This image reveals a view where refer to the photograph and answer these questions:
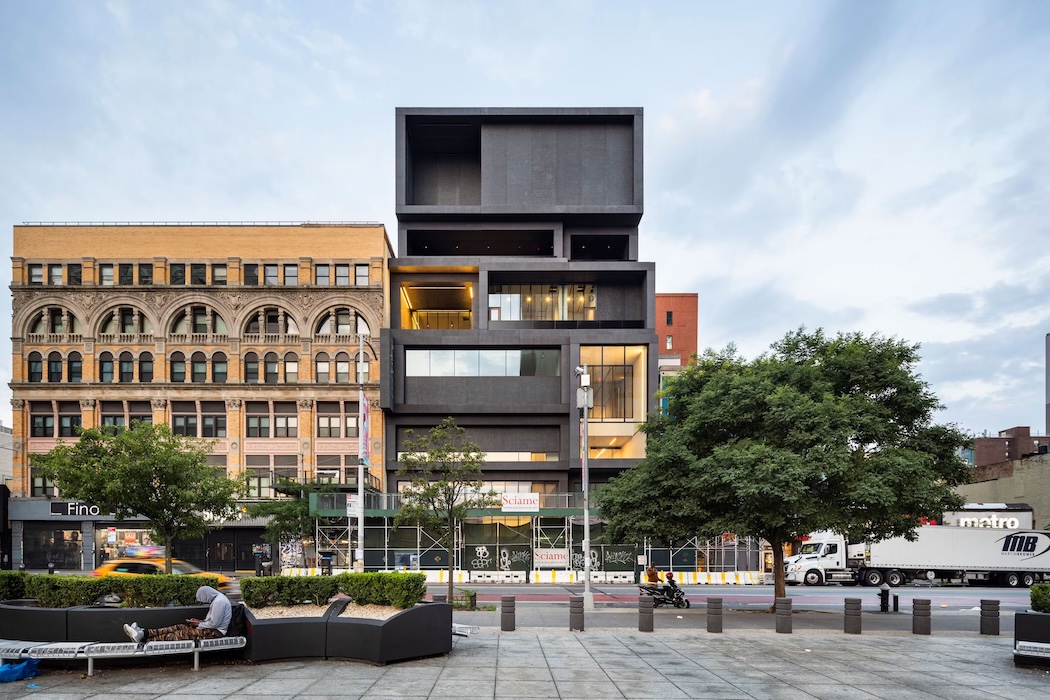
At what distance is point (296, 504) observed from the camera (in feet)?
148

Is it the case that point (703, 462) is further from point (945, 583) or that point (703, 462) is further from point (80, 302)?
point (80, 302)

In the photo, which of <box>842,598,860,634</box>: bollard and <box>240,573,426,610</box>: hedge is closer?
<box>240,573,426,610</box>: hedge

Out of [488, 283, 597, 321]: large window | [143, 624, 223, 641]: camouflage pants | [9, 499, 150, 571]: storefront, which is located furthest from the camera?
[488, 283, 597, 321]: large window

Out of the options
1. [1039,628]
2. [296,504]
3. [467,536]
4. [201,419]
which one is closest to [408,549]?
[467,536]

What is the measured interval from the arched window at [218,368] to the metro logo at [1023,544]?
170 feet

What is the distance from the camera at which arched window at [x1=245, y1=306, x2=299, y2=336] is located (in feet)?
178

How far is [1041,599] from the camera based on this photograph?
51.9 ft

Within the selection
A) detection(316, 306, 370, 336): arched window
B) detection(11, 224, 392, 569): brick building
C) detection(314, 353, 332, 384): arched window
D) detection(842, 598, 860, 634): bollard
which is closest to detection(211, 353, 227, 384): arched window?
detection(11, 224, 392, 569): brick building

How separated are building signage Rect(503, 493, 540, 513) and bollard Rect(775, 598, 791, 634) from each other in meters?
23.0

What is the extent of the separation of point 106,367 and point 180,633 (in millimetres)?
47099

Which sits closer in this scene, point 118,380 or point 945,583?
point 945,583

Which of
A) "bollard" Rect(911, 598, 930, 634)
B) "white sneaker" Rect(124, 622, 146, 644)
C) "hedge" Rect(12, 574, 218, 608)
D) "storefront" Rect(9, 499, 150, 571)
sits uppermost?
"hedge" Rect(12, 574, 218, 608)

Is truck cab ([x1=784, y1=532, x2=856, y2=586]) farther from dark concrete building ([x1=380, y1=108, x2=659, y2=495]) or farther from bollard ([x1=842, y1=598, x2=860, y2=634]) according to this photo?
bollard ([x1=842, y1=598, x2=860, y2=634])

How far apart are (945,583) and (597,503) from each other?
96.7 feet
